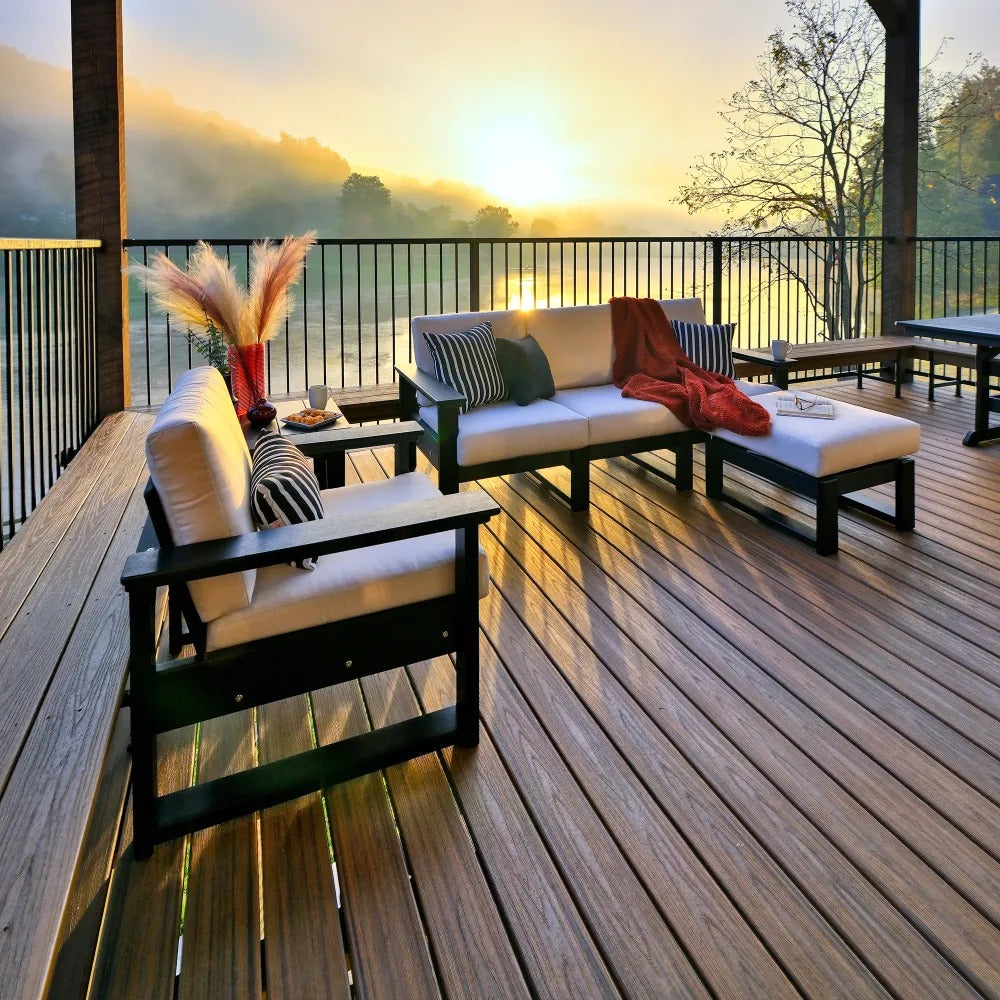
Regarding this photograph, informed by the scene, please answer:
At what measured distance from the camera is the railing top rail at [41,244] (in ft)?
7.07

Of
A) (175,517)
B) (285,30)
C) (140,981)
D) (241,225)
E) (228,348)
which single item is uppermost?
(285,30)

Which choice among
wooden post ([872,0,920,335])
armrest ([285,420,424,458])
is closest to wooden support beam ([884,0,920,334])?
wooden post ([872,0,920,335])

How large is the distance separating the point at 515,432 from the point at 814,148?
6.78m

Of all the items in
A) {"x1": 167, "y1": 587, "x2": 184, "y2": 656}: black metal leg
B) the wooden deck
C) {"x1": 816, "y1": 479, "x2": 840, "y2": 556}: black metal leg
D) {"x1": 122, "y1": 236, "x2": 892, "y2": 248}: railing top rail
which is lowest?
the wooden deck

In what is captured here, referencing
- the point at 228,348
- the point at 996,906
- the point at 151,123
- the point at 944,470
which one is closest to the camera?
the point at 996,906

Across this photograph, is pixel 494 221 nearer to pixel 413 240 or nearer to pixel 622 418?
pixel 413 240

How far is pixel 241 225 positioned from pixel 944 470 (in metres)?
6.52

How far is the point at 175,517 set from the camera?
57.6 inches

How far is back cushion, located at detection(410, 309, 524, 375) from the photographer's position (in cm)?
367

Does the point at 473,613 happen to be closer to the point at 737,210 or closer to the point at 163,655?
the point at 163,655

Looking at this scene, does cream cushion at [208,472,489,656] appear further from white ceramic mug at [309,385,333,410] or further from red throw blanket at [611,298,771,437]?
red throw blanket at [611,298,771,437]

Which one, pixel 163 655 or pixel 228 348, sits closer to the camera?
pixel 163 655

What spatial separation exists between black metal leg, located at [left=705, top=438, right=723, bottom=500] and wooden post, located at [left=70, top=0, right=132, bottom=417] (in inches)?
123

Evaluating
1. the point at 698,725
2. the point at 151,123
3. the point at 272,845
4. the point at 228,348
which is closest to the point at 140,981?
the point at 272,845
